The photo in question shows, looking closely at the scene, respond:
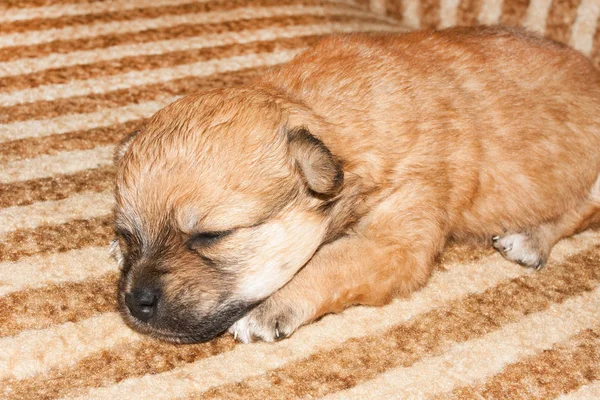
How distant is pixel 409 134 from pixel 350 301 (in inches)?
29.2

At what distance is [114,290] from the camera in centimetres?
300

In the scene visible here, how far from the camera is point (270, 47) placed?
15.2ft

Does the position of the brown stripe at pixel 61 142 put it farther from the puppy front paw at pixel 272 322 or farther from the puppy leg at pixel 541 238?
the puppy leg at pixel 541 238

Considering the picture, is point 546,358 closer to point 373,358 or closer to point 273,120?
point 373,358

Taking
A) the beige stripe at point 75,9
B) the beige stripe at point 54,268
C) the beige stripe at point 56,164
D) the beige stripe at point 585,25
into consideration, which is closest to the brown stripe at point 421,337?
the beige stripe at point 54,268

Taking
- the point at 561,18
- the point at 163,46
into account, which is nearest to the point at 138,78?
the point at 163,46

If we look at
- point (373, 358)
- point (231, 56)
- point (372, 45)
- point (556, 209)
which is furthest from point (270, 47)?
point (373, 358)

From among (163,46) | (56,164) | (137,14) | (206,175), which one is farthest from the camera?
(137,14)

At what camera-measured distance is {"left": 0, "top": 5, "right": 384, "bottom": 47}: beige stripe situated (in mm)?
4398

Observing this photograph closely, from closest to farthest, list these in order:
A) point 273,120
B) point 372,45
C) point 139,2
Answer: point 273,120
point 372,45
point 139,2

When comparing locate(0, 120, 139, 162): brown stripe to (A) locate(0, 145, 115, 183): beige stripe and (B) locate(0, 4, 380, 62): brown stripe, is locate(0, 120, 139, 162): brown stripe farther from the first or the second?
(B) locate(0, 4, 380, 62): brown stripe

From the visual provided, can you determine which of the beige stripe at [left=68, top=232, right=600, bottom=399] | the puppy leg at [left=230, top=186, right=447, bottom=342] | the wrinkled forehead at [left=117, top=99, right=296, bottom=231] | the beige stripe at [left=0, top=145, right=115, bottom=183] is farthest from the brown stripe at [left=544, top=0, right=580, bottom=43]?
the beige stripe at [left=0, top=145, right=115, bottom=183]

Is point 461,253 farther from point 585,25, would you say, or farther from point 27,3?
point 27,3

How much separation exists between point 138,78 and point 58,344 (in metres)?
1.99
